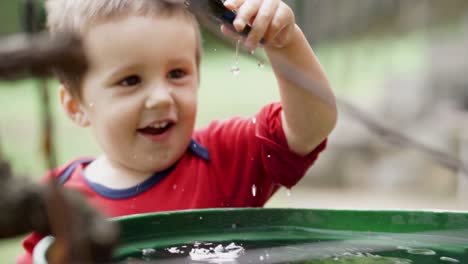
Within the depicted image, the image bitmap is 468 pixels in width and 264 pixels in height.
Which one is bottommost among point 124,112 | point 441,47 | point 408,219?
point 408,219

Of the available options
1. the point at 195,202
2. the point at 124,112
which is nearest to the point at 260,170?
the point at 195,202

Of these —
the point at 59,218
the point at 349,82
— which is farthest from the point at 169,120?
the point at 349,82

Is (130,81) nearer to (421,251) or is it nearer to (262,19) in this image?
(262,19)

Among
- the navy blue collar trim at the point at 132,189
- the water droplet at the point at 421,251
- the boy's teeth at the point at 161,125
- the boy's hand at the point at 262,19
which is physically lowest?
the water droplet at the point at 421,251

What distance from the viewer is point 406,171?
3803 millimetres

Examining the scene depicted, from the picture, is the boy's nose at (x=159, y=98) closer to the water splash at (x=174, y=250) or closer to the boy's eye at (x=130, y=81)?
the boy's eye at (x=130, y=81)

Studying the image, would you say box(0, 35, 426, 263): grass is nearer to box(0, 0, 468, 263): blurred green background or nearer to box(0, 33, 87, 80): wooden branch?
box(0, 0, 468, 263): blurred green background

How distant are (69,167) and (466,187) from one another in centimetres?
233

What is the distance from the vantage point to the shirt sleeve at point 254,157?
129cm

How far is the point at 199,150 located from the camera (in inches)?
54.3

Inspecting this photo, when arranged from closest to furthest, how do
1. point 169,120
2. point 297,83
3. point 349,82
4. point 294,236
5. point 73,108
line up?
1. point 294,236
2. point 297,83
3. point 169,120
4. point 73,108
5. point 349,82

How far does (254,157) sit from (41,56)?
99cm

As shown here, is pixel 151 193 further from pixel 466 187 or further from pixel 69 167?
pixel 466 187

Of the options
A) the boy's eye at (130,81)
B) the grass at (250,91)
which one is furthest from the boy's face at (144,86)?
the grass at (250,91)
